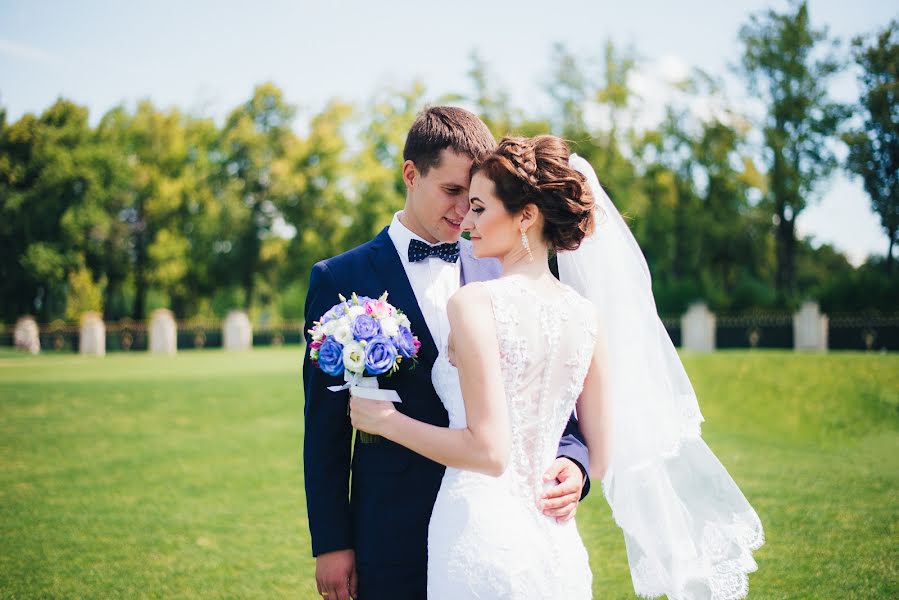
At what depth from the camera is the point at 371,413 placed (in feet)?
8.32

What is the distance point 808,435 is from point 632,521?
10.4m

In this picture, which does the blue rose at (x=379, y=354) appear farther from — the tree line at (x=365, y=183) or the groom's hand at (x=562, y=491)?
the tree line at (x=365, y=183)

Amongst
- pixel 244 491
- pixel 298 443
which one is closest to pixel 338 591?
pixel 244 491

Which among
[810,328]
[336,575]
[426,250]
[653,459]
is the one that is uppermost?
[426,250]

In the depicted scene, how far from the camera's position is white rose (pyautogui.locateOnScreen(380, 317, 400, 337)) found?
97.1 inches

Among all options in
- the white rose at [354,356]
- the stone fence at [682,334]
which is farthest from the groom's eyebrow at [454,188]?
the stone fence at [682,334]

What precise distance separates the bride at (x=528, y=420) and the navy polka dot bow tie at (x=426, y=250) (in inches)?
15.2

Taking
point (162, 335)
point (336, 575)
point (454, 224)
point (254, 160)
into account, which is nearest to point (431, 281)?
point (454, 224)

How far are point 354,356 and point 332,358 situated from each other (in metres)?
0.09

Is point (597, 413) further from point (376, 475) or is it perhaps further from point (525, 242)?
point (376, 475)

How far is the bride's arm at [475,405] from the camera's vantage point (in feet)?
7.69

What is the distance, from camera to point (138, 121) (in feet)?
166

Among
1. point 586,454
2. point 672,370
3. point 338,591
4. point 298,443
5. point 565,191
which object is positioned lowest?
point 298,443

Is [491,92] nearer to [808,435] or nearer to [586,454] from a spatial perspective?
[808,435]
